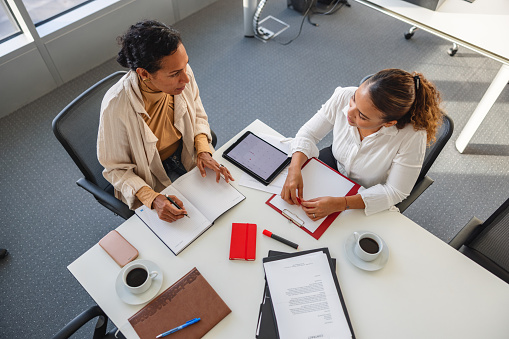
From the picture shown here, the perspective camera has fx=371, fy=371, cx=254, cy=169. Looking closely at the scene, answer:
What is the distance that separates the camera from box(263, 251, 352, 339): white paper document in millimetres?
1183

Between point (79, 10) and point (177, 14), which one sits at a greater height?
point (79, 10)

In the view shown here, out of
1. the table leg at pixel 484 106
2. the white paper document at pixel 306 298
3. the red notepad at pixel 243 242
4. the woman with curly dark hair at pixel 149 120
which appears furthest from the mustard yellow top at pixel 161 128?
the table leg at pixel 484 106

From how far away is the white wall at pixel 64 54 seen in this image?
2707 millimetres

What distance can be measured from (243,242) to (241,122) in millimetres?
1618

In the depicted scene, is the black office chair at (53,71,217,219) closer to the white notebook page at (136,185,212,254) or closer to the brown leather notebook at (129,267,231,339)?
the white notebook page at (136,185,212,254)

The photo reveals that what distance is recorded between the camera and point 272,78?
3.16 metres

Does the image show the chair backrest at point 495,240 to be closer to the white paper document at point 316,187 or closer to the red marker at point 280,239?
the white paper document at point 316,187

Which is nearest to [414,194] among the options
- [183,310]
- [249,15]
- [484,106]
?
[183,310]

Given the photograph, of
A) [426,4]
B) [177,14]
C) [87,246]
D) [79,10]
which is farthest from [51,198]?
[426,4]

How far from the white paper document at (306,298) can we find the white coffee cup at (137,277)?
0.40 m

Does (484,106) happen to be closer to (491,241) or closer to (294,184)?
(491,241)

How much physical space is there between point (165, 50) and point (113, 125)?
354mm

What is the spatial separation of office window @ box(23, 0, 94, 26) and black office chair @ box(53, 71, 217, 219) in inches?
69.4

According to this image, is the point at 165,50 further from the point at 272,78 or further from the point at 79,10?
the point at 79,10
